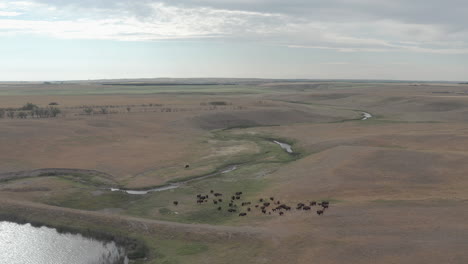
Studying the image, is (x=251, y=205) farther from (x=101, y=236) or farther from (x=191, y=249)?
(x=101, y=236)

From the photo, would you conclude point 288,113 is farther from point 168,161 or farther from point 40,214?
point 40,214

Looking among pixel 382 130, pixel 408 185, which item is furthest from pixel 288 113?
pixel 408 185

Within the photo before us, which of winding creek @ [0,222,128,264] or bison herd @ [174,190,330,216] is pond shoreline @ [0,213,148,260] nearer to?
winding creek @ [0,222,128,264]

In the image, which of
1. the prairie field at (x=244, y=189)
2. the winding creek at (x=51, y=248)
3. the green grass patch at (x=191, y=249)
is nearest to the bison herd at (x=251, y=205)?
the prairie field at (x=244, y=189)

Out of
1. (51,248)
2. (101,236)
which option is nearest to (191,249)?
(101,236)

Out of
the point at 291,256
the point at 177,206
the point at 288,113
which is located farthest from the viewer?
the point at 288,113

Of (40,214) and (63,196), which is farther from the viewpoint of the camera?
(63,196)
